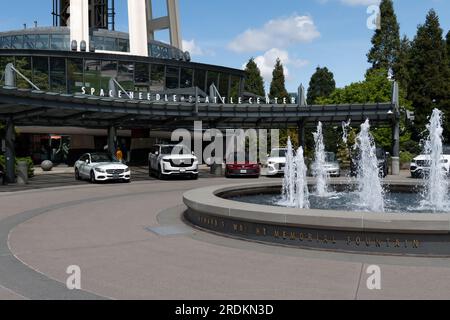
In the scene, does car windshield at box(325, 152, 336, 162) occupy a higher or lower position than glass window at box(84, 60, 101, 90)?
lower

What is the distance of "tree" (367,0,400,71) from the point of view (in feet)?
221

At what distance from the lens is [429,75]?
62.8m

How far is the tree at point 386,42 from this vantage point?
6731 cm

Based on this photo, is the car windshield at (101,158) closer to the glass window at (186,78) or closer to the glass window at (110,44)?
the glass window at (186,78)

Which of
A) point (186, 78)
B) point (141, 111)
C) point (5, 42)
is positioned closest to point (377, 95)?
point (186, 78)

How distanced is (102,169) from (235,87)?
3529cm

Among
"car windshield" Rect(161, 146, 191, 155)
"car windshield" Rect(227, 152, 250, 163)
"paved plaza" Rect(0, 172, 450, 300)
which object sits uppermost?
"car windshield" Rect(161, 146, 191, 155)

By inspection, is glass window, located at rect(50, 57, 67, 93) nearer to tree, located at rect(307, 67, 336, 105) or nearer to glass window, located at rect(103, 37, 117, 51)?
glass window, located at rect(103, 37, 117, 51)

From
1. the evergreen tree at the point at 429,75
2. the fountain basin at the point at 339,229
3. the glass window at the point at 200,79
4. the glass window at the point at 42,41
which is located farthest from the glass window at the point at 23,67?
the evergreen tree at the point at 429,75

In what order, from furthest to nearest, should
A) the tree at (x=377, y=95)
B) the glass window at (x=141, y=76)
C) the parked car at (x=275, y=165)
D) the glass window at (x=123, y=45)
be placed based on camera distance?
the tree at (x=377, y=95), the glass window at (x=123, y=45), the glass window at (x=141, y=76), the parked car at (x=275, y=165)

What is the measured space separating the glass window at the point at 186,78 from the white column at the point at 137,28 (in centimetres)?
609

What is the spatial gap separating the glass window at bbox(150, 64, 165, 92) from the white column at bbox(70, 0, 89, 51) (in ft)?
27.4

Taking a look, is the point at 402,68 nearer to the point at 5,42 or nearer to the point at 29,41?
the point at 29,41

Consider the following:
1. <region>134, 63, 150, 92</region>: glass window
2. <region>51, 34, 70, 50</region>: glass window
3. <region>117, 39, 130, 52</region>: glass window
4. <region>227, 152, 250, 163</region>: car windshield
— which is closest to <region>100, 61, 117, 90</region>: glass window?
<region>134, 63, 150, 92</region>: glass window
